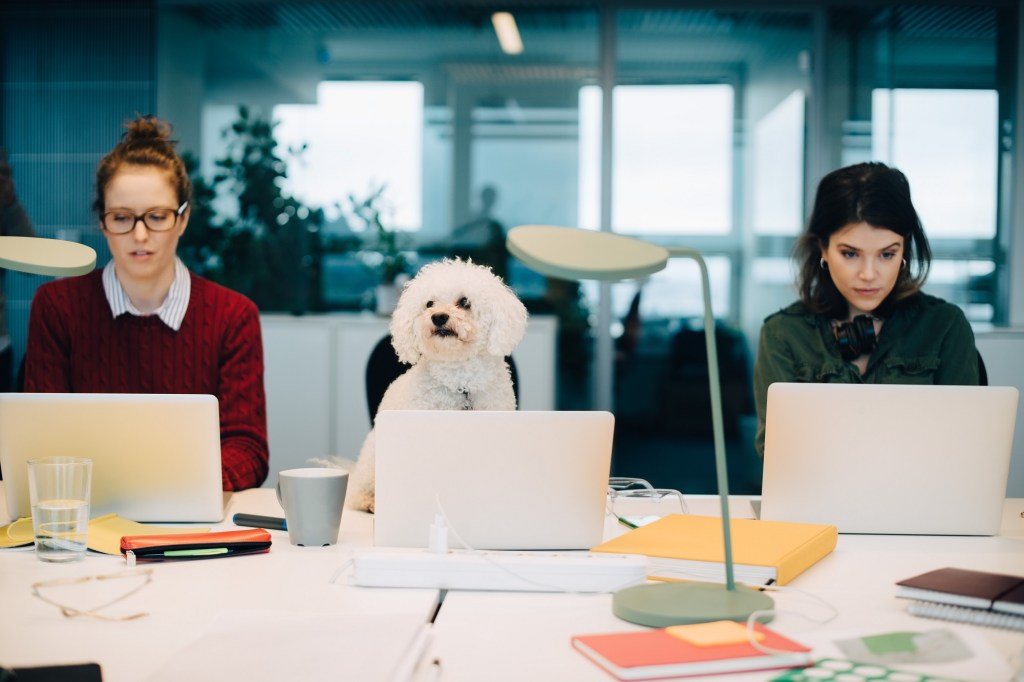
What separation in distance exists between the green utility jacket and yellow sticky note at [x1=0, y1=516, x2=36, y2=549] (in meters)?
1.54

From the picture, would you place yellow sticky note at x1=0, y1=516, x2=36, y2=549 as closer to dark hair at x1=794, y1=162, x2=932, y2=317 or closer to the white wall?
dark hair at x1=794, y1=162, x2=932, y2=317

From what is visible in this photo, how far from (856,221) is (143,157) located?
167 cm

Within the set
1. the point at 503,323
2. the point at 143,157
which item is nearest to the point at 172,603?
the point at 503,323

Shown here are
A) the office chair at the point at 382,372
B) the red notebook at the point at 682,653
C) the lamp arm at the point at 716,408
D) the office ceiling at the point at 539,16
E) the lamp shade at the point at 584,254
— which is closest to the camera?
the red notebook at the point at 682,653

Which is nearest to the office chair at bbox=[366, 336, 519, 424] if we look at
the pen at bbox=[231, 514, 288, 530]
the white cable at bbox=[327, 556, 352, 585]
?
the pen at bbox=[231, 514, 288, 530]

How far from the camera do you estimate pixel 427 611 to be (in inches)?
48.6

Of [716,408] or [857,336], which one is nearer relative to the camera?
[716,408]

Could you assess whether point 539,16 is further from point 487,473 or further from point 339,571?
point 339,571

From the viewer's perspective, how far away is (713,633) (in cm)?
110

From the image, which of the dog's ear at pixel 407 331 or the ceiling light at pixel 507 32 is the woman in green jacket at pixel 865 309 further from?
the ceiling light at pixel 507 32

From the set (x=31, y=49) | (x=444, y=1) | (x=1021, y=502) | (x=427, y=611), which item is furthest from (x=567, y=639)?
(x=31, y=49)

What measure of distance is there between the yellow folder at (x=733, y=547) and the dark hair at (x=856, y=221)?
999 mm

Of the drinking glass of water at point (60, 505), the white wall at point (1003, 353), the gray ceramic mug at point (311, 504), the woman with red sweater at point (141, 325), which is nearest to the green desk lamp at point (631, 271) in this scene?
the gray ceramic mug at point (311, 504)

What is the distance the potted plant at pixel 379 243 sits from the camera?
468 centimetres
